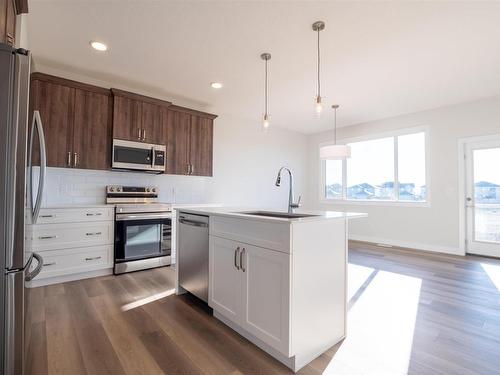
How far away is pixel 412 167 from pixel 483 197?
1203mm

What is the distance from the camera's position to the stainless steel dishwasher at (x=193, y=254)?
2322 mm

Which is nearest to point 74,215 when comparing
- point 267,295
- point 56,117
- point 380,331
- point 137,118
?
point 56,117

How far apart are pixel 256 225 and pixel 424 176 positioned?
4.66 metres

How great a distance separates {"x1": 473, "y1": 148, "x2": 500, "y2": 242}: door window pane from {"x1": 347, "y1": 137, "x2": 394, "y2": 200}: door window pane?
1.36 m

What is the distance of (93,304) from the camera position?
2469 mm

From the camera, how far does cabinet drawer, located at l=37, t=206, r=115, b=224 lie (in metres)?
2.89

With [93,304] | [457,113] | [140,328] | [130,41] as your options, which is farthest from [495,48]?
[93,304]

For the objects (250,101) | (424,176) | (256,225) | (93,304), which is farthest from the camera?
(424,176)

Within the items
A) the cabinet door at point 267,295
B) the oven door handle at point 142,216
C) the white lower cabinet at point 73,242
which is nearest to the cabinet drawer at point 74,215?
the white lower cabinet at point 73,242

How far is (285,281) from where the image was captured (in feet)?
5.10

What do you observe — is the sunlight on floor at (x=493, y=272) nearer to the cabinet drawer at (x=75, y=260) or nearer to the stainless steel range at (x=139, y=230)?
the stainless steel range at (x=139, y=230)

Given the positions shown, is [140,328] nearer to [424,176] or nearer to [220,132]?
[220,132]

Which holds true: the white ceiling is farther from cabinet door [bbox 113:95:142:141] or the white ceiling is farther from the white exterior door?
the white exterior door

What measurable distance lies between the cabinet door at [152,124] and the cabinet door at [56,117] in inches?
34.3
